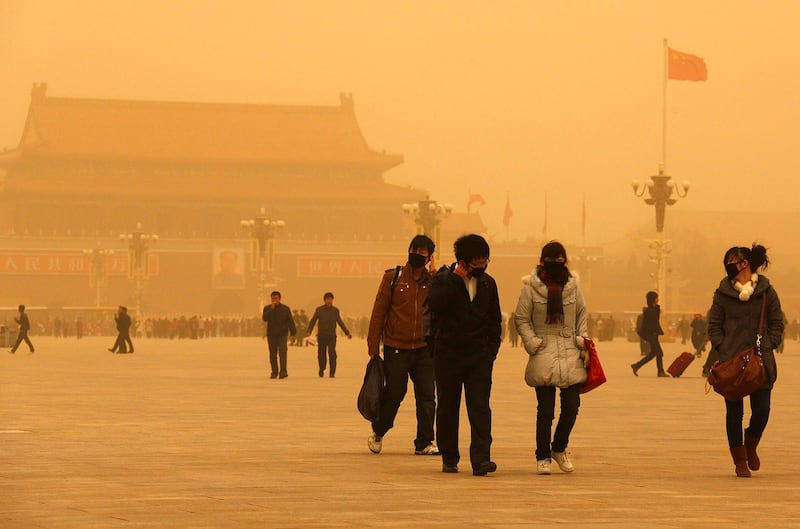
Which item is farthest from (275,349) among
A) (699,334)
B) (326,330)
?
(699,334)

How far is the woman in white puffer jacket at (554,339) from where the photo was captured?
916cm

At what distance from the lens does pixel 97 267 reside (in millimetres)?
74188

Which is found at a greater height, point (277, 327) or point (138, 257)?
point (138, 257)

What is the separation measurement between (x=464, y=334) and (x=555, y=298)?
20.3 inches

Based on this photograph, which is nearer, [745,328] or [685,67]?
[745,328]

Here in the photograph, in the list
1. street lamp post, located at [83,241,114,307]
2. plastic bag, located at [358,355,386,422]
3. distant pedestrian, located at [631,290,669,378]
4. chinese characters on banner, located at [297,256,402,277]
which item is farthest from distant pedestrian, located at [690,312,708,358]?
chinese characters on banner, located at [297,256,402,277]

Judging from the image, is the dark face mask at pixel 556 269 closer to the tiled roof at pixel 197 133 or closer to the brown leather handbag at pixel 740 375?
the brown leather handbag at pixel 740 375

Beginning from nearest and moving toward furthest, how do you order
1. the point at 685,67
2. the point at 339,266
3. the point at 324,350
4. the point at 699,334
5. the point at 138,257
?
the point at 324,350 < the point at 699,334 < the point at 685,67 < the point at 138,257 < the point at 339,266

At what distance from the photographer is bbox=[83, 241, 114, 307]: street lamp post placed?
243 feet

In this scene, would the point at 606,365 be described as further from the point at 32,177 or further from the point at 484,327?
the point at 32,177

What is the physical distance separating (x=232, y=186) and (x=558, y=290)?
73.5 metres

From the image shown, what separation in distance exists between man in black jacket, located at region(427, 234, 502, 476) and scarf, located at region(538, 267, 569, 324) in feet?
0.89

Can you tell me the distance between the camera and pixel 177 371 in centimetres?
2430

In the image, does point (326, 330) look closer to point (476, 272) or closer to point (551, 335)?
point (476, 272)
